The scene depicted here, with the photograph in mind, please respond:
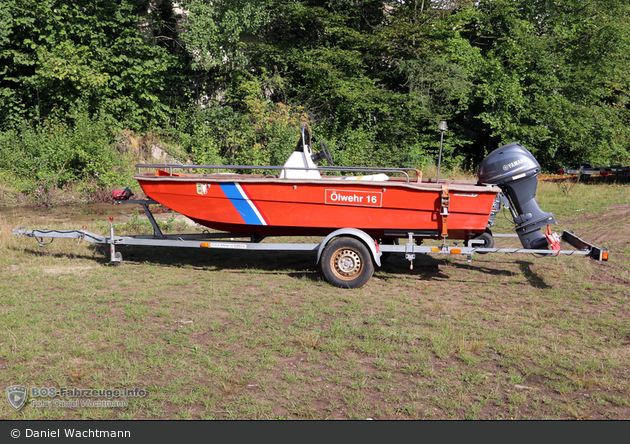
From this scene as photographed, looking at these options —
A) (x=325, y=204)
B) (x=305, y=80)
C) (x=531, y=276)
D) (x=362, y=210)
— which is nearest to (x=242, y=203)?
(x=325, y=204)

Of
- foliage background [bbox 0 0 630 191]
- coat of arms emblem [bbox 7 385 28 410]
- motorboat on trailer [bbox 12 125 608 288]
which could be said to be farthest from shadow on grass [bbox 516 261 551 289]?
foliage background [bbox 0 0 630 191]

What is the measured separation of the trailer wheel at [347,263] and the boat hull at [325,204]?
332 mm

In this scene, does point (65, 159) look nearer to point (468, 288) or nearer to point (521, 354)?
point (468, 288)

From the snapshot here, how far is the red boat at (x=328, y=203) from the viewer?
6.36m

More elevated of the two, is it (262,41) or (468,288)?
(262,41)

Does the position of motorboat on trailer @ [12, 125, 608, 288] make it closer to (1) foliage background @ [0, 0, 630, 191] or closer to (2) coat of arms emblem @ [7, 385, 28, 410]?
(2) coat of arms emblem @ [7, 385, 28, 410]

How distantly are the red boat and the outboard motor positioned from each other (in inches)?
23.5

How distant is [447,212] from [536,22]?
63.5 feet

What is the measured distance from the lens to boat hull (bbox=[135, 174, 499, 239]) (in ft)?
20.9

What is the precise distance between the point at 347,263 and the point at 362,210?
0.70 metres

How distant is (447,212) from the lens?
20.6ft

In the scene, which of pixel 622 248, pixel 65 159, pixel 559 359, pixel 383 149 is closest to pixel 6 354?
pixel 559 359

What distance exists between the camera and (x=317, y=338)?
4746 mm

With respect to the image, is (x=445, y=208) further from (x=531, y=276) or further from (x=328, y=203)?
(x=531, y=276)
